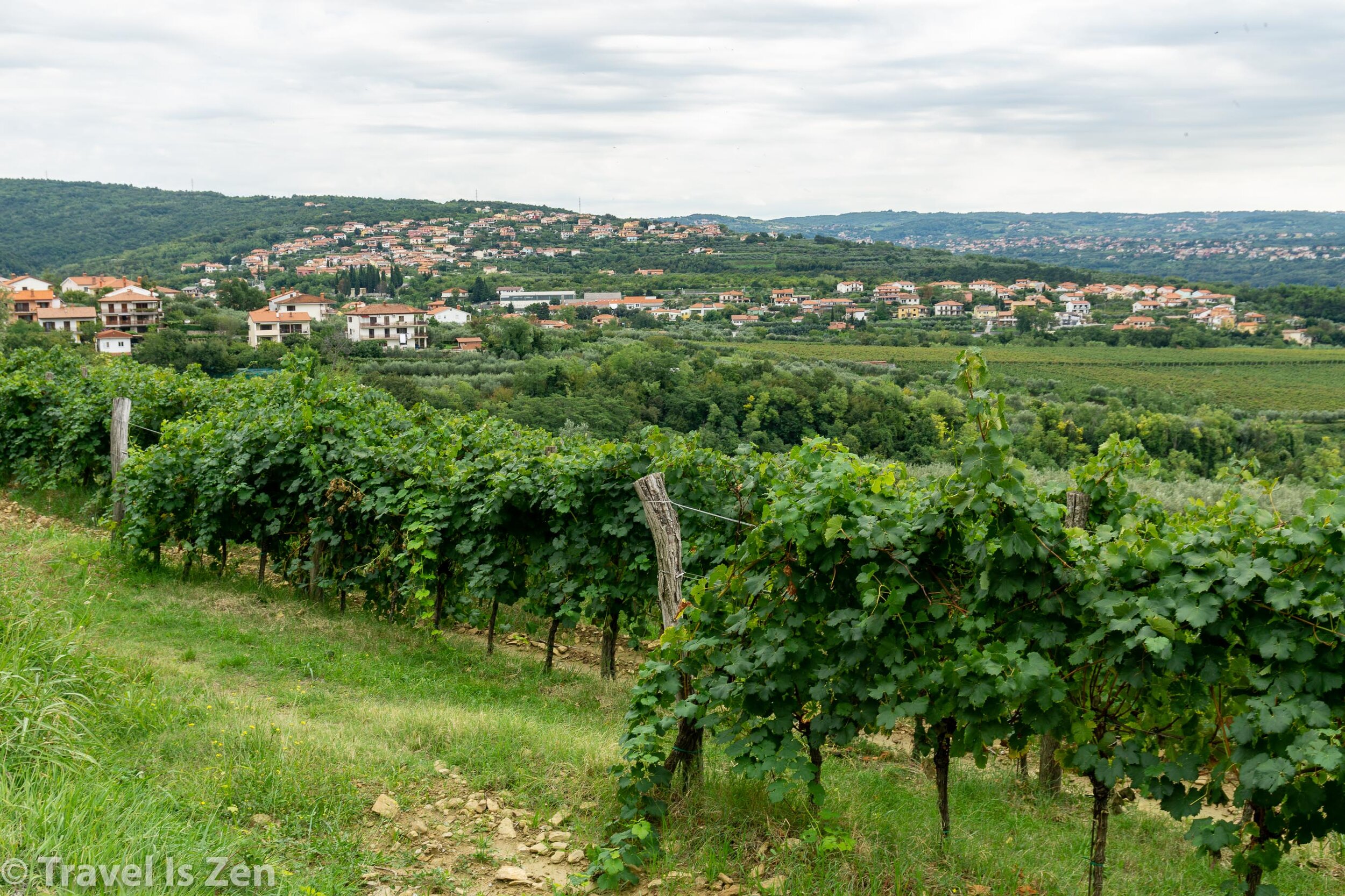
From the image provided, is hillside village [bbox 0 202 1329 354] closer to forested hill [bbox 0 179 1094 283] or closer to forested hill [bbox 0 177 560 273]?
forested hill [bbox 0 179 1094 283]

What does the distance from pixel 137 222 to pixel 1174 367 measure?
132463 millimetres

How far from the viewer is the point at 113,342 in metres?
63.2

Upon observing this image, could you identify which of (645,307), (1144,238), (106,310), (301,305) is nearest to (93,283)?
(106,310)

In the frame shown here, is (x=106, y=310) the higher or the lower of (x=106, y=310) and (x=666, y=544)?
the higher

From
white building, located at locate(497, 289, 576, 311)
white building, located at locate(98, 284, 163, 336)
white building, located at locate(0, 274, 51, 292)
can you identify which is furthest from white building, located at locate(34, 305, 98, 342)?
white building, located at locate(497, 289, 576, 311)

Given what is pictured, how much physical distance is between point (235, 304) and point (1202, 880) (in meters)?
84.7

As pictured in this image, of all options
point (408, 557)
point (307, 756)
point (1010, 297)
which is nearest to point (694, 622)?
point (307, 756)

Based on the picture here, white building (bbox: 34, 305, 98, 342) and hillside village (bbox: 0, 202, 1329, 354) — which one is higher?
hillside village (bbox: 0, 202, 1329, 354)

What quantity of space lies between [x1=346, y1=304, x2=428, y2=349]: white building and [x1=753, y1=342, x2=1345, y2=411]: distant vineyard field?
26.7 meters

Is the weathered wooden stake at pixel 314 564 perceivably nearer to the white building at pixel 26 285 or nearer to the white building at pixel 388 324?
the white building at pixel 388 324

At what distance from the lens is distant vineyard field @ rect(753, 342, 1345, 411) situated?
46469mm

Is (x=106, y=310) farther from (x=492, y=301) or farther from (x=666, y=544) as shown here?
(x=666, y=544)

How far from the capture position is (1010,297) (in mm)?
91125

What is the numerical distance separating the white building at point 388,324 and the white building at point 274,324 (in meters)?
3.19
